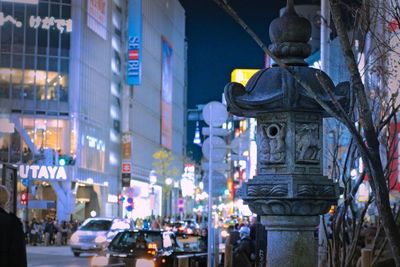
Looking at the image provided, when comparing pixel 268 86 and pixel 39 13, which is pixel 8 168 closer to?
pixel 268 86

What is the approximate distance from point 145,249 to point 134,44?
219 feet

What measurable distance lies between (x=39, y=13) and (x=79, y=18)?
334 cm

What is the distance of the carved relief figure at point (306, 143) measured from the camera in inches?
371

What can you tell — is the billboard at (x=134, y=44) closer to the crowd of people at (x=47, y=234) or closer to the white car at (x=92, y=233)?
the crowd of people at (x=47, y=234)

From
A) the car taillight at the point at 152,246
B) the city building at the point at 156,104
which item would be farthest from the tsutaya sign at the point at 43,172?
the car taillight at the point at 152,246

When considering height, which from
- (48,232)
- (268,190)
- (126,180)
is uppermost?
(126,180)

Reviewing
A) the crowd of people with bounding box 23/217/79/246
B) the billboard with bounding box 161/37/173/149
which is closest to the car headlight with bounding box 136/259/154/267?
the crowd of people with bounding box 23/217/79/246

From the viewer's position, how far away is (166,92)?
362 ft

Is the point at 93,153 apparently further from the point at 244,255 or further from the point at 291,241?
the point at 291,241

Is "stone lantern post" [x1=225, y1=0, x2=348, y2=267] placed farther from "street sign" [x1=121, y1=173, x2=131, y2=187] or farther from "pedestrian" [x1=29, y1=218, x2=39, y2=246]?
"pedestrian" [x1=29, y1=218, x2=39, y2=246]

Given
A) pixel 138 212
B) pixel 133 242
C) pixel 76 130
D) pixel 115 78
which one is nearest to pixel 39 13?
pixel 76 130

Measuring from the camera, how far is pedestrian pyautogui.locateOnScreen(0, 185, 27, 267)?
6387 mm

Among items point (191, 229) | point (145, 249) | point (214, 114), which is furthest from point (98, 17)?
point (214, 114)

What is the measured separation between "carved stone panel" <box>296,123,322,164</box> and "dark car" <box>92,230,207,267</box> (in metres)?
8.62
